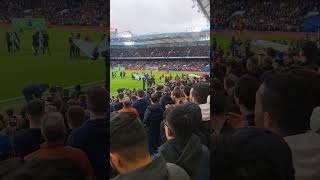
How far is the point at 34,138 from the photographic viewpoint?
210 cm

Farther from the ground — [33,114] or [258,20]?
[258,20]

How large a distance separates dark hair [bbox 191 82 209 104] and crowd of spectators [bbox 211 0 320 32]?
0.39 meters

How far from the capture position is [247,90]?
2.56 m

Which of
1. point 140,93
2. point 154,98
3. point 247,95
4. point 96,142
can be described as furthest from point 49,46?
point 247,95

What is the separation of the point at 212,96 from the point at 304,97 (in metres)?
0.82

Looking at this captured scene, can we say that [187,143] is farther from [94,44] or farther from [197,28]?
[197,28]

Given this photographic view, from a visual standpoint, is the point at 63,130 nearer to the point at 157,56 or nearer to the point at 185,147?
the point at 185,147

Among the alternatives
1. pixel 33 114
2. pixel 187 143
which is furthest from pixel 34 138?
pixel 187 143

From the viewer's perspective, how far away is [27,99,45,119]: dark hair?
2156mm

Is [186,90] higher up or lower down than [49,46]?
lower down

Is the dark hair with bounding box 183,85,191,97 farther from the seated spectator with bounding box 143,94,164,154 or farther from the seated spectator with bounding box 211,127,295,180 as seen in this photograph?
the seated spectator with bounding box 211,127,295,180

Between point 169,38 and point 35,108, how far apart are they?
1.03 meters

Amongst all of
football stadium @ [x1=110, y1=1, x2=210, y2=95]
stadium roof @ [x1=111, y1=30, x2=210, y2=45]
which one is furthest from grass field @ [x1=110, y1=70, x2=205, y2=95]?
stadium roof @ [x1=111, y1=30, x2=210, y2=45]

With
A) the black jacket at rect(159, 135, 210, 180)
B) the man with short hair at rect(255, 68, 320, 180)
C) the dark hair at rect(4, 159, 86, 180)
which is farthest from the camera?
the black jacket at rect(159, 135, 210, 180)
